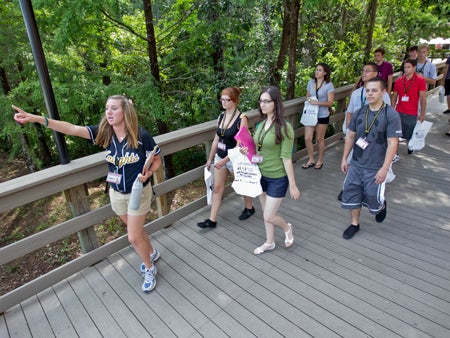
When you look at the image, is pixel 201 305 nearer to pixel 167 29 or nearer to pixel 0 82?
pixel 167 29

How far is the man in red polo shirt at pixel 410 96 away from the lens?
178 inches

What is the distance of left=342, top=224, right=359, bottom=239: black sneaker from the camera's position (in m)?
3.29

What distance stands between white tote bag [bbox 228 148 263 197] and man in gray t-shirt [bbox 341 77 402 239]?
0.96m

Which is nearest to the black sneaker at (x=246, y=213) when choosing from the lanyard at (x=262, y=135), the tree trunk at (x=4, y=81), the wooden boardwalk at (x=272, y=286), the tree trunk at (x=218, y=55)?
the wooden boardwalk at (x=272, y=286)

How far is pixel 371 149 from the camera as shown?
9.65 feet

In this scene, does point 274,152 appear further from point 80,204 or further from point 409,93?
point 409,93

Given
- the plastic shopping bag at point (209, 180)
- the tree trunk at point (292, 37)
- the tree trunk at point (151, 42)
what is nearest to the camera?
the plastic shopping bag at point (209, 180)

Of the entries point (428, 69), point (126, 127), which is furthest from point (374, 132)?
point (428, 69)

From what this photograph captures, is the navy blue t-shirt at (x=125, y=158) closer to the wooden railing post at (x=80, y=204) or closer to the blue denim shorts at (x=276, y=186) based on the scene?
the wooden railing post at (x=80, y=204)

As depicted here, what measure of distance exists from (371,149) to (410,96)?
241 cm

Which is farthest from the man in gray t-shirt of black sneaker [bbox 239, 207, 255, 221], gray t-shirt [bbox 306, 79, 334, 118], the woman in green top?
gray t-shirt [bbox 306, 79, 334, 118]

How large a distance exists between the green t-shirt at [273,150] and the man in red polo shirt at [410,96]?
2.89m

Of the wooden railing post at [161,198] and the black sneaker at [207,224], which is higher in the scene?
the wooden railing post at [161,198]

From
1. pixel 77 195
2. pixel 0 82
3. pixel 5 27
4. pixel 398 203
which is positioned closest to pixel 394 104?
pixel 398 203
